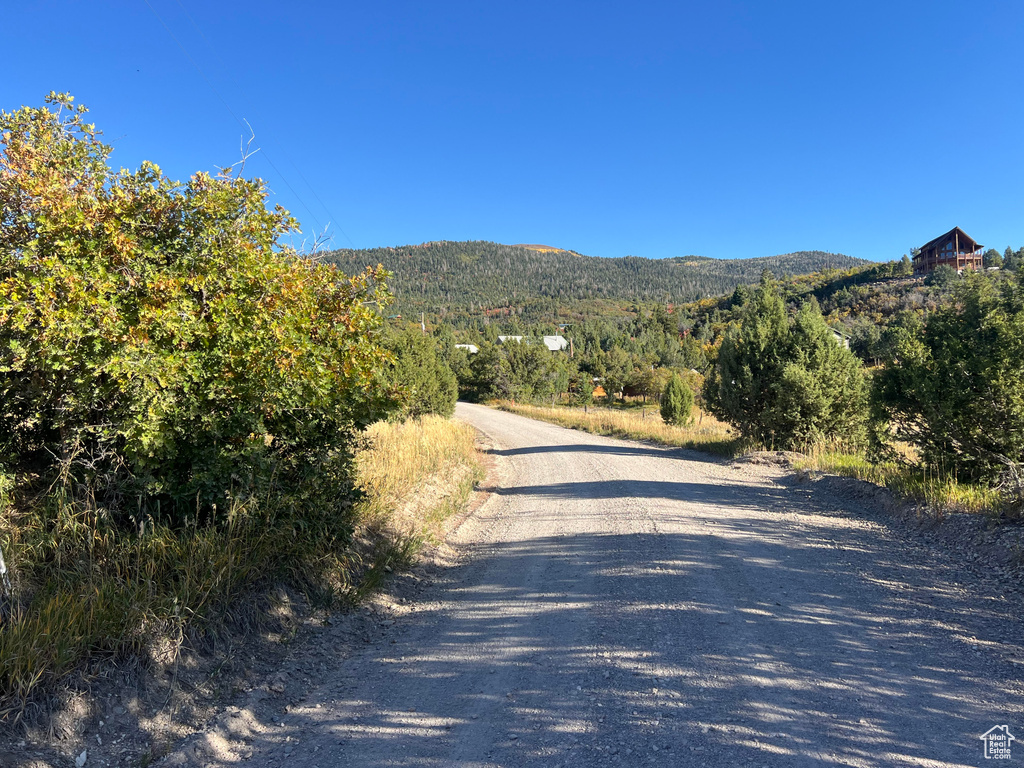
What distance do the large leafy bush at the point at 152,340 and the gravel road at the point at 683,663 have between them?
1.94 m

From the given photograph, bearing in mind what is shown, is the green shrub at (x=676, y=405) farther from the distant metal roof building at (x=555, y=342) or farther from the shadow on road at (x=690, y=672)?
the distant metal roof building at (x=555, y=342)

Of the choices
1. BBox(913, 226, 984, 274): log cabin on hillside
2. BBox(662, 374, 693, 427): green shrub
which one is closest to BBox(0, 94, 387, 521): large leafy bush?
BBox(662, 374, 693, 427): green shrub

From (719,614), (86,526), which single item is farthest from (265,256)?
(719,614)

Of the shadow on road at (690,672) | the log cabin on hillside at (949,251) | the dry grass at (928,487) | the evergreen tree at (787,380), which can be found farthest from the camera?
the log cabin on hillside at (949,251)

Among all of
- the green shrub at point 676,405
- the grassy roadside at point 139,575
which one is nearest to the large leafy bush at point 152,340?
the grassy roadside at point 139,575

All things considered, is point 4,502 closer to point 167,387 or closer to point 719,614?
point 167,387

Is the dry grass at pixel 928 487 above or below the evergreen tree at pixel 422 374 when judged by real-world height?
below

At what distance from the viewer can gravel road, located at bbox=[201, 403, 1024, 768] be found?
278 centimetres

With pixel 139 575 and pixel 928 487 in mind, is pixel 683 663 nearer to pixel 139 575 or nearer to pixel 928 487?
pixel 139 575

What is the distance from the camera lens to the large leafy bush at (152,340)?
11.8 ft

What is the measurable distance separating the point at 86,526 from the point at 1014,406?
9.92 meters

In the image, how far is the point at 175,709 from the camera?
10.1ft

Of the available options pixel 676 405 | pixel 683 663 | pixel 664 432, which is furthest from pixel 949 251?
pixel 683 663

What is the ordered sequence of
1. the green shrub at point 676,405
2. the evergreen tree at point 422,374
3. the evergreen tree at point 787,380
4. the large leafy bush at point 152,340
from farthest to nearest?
the green shrub at point 676,405
the evergreen tree at point 422,374
the evergreen tree at point 787,380
the large leafy bush at point 152,340
